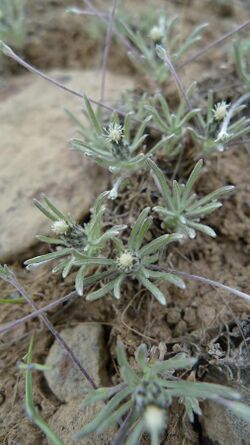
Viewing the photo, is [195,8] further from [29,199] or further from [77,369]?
[77,369]

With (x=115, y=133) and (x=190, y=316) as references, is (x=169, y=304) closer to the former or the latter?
(x=190, y=316)

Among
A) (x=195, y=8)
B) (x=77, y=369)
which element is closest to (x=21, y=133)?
(x=77, y=369)

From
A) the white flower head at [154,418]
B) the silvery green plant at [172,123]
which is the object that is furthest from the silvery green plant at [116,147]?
the white flower head at [154,418]

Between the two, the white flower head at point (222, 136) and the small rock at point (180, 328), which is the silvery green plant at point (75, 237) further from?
the white flower head at point (222, 136)

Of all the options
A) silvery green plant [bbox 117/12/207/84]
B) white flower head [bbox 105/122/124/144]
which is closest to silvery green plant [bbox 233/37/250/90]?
silvery green plant [bbox 117/12/207/84]

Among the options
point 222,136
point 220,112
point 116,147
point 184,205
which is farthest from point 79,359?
point 220,112
